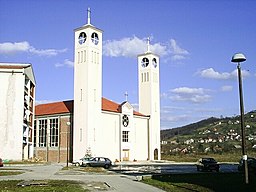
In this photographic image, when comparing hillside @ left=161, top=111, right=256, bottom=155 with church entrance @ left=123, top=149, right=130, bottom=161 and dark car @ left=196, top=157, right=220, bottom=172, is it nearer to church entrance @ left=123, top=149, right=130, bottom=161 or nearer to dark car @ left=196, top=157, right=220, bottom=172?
church entrance @ left=123, top=149, right=130, bottom=161

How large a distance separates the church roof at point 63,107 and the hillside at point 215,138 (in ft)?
101

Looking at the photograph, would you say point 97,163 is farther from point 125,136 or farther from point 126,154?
point 125,136

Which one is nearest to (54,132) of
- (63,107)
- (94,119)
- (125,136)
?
(63,107)

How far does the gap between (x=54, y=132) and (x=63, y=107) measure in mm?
4685

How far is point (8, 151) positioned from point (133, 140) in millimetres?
23938

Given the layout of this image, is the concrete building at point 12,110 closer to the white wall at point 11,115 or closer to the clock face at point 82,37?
the white wall at point 11,115

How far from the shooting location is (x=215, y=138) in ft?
391

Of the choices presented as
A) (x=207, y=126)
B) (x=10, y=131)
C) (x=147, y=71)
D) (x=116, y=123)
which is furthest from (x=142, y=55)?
(x=207, y=126)

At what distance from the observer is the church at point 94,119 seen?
199 ft

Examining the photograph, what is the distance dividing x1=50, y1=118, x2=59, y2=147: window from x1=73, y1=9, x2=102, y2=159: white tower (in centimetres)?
605

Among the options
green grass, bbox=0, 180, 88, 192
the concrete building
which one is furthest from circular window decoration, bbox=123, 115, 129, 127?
green grass, bbox=0, 180, 88, 192

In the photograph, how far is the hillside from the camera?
9650cm

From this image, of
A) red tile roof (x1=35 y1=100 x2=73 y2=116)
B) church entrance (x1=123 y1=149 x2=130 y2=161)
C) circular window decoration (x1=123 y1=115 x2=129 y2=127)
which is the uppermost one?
red tile roof (x1=35 y1=100 x2=73 y2=116)

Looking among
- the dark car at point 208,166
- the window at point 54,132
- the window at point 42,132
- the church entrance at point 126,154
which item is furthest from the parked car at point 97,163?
the window at point 42,132
